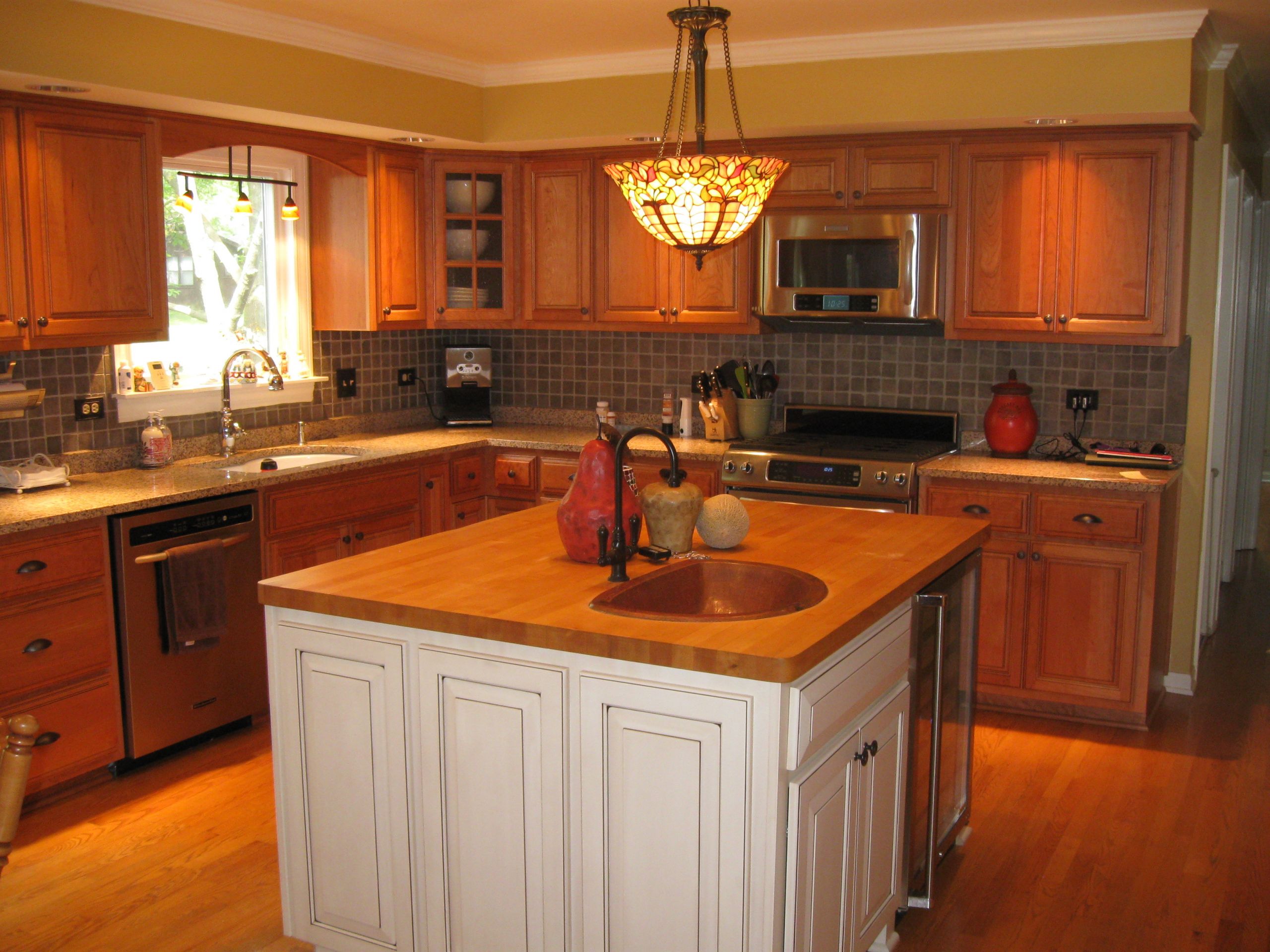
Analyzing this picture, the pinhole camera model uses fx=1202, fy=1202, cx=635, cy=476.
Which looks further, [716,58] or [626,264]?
[626,264]

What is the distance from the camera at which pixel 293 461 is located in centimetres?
495

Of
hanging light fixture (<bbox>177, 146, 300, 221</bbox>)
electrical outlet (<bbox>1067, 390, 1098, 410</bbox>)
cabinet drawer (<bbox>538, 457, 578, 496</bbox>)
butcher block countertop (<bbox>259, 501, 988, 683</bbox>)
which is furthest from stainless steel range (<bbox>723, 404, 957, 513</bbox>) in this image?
hanging light fixture (<bbox>177, 146, 300, 221</bbox>)

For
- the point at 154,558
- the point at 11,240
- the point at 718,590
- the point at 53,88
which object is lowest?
the point at 154,558

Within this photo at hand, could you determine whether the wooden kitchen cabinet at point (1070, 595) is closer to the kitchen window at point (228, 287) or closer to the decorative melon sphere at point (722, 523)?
the decorative melon sphere at point (722, 523)

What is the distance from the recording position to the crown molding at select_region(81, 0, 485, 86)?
12.7ft

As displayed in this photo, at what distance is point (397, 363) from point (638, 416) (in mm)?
1184

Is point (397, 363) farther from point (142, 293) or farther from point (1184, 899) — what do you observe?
point (1184, 899)

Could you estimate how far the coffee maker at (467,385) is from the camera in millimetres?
5777

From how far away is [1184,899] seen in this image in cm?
311

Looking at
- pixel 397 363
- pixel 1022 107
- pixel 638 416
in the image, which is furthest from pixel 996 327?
pixel 397 363

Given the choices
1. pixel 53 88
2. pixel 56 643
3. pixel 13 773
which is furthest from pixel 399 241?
pixel 13 773

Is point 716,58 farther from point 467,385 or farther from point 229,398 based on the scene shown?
point 229,398

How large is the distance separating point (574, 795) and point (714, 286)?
3212 mm

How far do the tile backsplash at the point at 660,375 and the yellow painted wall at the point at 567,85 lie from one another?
101 cm
